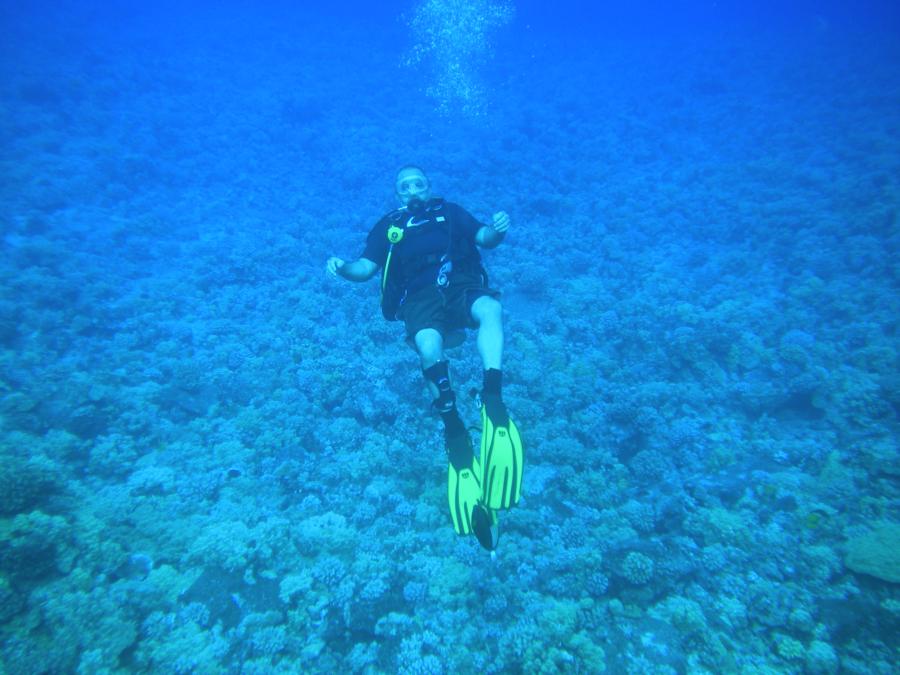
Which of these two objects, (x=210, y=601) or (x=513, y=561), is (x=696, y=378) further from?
(x=210, y=601)

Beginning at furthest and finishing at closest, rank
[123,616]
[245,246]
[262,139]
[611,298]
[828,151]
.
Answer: [262,139] < [828,151] < [245,246] < [611,298] < [123,616]

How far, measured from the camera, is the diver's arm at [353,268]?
185 inches

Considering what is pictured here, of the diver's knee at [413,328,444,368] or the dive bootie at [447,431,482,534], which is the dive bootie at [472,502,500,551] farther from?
the diver's knee at [413,328,444,368]

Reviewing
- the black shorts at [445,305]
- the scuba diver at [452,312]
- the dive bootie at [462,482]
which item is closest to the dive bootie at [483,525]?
the scuba diver at [452,312]

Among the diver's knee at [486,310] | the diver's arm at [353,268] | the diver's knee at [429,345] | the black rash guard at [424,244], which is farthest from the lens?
the black rash guard at [424,244]

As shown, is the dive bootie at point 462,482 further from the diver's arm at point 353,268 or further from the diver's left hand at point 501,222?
the diver's left hand at point 501,222

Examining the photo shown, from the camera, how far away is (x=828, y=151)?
1309cm

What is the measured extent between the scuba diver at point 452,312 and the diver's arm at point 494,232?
0.04ft

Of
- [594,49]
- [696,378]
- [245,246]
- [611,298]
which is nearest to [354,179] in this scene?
[245,246]

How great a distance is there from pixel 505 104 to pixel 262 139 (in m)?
10.8

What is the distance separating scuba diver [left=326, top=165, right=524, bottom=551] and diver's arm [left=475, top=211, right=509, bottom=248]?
0.01m

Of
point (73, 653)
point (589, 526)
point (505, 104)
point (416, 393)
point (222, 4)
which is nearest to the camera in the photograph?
point (73, 653)

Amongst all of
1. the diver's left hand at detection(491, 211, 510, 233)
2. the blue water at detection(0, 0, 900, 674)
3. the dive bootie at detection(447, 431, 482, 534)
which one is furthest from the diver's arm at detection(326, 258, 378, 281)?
the dive bootie at detection(447, 431, 482, 534)

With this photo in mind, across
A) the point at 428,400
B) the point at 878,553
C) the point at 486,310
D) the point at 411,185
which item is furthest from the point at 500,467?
the point at 411,185
